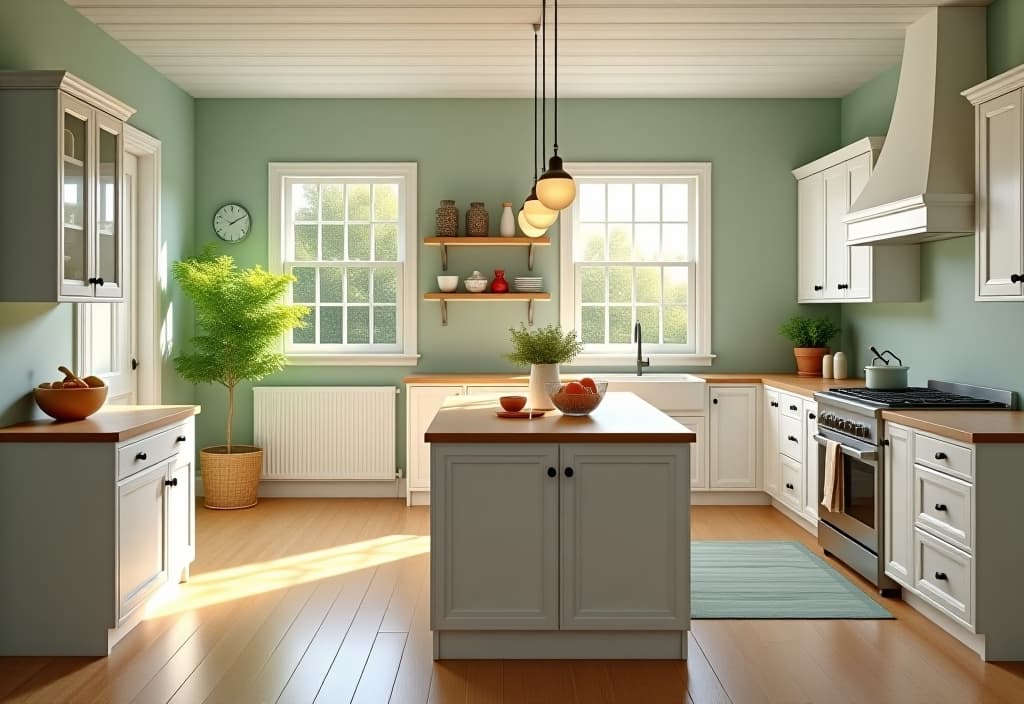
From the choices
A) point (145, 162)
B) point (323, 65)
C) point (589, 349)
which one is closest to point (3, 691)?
point (145, 162)

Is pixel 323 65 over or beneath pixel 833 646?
over

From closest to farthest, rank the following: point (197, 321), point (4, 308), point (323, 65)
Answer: point (4, 308)
point (323, 65)
point (197, 321)

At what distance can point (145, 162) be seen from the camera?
5.76 m

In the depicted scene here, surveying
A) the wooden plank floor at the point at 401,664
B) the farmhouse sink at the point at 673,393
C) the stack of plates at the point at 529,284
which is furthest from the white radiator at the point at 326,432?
the wooden plank floor at the point at 401,664

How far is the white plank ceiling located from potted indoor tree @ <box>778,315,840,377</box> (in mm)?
1659

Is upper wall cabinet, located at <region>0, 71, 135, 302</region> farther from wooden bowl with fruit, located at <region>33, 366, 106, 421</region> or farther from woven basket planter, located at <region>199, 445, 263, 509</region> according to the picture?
woven basket planter, located at <region>199, 445, 263, 509</region>

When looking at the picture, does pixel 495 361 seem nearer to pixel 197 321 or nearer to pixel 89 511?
pixel 197 321

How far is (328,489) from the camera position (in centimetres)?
660

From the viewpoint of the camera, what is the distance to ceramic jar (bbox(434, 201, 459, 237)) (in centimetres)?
642

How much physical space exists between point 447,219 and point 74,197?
9.75 ft

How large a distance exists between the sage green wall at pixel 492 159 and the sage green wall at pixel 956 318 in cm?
Answer: 77

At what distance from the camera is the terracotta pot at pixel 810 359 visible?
6285 millimetres

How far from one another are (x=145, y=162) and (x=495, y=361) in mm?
2725

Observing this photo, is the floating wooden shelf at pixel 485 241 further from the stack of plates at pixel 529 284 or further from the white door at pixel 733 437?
the white door at pixel 733 437
